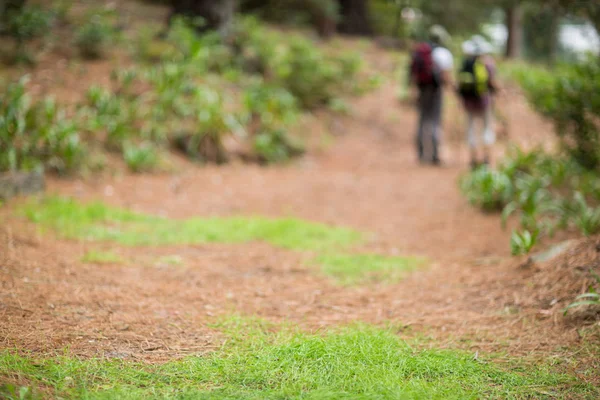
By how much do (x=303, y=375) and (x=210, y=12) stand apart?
10368mm

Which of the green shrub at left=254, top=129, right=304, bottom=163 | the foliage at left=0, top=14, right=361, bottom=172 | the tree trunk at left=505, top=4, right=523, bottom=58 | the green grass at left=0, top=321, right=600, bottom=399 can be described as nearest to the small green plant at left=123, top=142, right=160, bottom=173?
the foliage at left=0, top=14, right=361, bottom=172

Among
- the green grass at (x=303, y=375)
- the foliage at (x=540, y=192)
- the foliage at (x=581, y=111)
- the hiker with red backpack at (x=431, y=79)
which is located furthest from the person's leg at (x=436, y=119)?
the green grass at (x=303, y=375)

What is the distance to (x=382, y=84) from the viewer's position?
51.6 feet

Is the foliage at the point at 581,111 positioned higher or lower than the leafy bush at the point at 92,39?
lower

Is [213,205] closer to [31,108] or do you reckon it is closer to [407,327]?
[31,108]

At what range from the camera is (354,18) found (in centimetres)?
1994

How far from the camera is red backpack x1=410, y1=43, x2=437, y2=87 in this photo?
1000 centimetres

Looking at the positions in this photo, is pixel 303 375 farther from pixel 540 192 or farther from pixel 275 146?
pixel 275 146

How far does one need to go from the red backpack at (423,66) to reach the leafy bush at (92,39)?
5693 mm

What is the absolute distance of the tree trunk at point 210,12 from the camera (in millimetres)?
11734

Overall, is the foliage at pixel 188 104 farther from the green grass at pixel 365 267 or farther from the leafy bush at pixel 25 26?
the green grass at pixel 365 267

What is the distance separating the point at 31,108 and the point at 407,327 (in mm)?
5928

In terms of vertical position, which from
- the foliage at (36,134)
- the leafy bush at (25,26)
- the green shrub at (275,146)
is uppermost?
the leafy bush at (25,26)

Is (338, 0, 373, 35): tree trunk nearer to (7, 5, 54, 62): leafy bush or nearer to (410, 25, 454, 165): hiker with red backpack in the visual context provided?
(410, 25, 454, 165): hiker with red backpack
